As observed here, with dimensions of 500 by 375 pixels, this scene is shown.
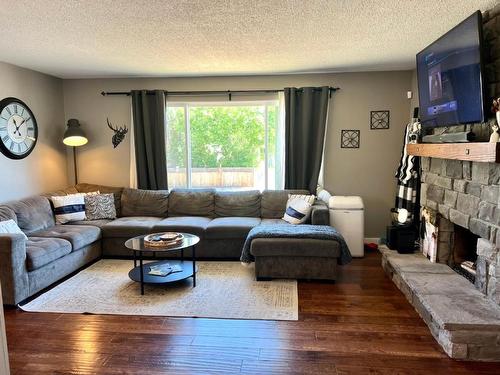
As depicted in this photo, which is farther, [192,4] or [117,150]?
[117,150]

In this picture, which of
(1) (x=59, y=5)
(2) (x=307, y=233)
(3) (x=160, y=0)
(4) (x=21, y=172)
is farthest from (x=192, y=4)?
(4) (x=21, y=172)

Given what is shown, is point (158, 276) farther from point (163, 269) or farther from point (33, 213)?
point (33, 213)

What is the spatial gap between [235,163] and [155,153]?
116 centimetres

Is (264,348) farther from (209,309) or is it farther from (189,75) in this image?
(189,75)

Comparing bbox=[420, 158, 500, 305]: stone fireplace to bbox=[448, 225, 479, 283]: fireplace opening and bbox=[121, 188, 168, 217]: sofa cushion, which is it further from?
bbox=[121, 188, 168, 217]: sofa cushion

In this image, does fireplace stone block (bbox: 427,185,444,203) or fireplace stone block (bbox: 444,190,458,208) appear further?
fireplace stone block (bbox: 427,185,444,203)

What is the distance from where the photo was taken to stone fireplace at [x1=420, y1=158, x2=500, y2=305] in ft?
8.71

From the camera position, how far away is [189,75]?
506 centimetres

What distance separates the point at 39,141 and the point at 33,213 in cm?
119

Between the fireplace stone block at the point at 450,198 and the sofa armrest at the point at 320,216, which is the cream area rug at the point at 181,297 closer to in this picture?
the sofa armrest at the point at 320,216

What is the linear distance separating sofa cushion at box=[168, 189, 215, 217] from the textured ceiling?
167 centimetres

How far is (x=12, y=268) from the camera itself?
3145mm

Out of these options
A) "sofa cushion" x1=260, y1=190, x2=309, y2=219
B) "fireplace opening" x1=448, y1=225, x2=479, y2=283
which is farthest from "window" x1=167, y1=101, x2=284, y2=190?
"fireplace opening" x1=448, y1=225, x2=479, y2=283

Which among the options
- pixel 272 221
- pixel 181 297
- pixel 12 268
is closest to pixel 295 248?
pixel 272 221
